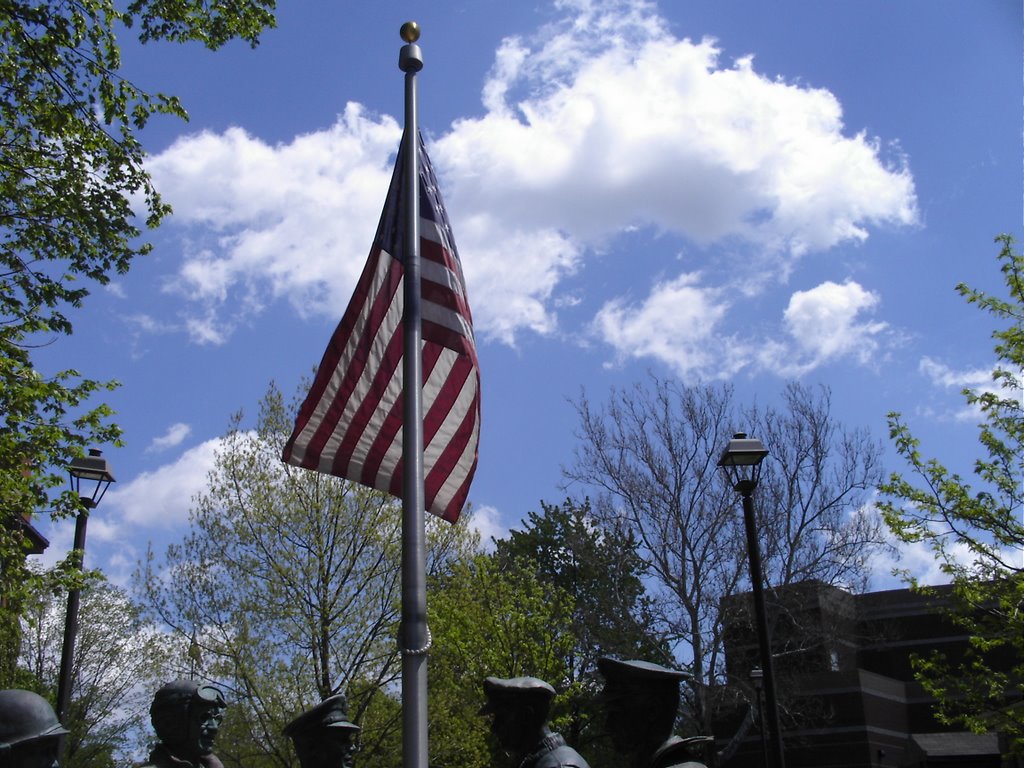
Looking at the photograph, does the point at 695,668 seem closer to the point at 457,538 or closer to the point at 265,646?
the point at 457,538

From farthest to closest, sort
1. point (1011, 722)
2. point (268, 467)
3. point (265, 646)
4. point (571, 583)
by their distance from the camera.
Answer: point (571, 583) < point (268, 467) < point (265, 646) < point (1011, 722)

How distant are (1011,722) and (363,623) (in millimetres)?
13730

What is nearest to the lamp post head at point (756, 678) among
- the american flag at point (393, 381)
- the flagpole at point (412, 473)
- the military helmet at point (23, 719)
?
Result: the american flag at point (393, 381)

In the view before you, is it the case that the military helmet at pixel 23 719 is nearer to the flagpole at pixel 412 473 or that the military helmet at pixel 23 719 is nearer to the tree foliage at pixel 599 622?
the flagpole at pixel 412 473

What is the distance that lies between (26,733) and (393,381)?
5.25 m

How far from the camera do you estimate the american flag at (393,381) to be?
27.4 ft

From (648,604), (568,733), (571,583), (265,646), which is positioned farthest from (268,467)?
(571,583)

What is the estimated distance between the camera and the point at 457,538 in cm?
2591

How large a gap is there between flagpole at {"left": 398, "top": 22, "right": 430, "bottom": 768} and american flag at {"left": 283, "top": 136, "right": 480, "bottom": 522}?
278 mm

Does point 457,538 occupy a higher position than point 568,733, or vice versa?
point 457,538

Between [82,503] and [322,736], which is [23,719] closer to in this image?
[322,736]

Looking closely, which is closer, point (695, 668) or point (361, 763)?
point (361, 763)

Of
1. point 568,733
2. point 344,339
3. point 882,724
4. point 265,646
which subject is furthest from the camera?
point 882,724

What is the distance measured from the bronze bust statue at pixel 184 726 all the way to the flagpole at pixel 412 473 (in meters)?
1.84
